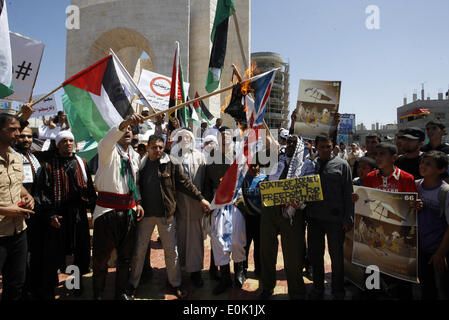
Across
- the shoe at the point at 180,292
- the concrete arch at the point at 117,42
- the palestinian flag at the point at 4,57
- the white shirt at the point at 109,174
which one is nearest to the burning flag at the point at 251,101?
the white shirt at the point at 109,174

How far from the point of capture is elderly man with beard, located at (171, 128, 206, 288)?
13.0 feet

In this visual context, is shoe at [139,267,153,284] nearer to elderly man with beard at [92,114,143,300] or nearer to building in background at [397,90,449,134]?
elderly man with beard at [92,114,143,300]

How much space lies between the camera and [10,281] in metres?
2.58

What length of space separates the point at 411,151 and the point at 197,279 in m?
Result: 3.28

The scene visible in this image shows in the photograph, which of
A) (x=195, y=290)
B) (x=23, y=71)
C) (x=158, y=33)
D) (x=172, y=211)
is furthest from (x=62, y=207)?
(x=158, y=33)

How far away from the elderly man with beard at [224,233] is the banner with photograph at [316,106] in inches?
46.4

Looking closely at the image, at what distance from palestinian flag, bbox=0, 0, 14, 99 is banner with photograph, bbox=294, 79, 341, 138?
3.64m

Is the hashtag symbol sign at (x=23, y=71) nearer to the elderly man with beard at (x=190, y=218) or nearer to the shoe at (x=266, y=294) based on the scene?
the elderly man with beard at (x=190, y=218)

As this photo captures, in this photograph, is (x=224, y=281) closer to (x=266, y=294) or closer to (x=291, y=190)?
(x=266, y=294)

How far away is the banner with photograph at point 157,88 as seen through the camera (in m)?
7.68

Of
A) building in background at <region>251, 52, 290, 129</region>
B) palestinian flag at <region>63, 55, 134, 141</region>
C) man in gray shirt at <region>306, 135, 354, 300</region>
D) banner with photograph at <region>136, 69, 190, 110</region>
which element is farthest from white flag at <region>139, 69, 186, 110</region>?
building in background at <region>251, 52, 290, 129</region>

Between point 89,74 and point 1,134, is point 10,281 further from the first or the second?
point 89,74
